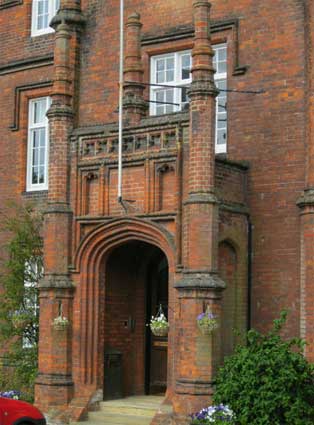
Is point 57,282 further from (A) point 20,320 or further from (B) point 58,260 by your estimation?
(A) point 20,320

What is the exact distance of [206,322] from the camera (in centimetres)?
1505

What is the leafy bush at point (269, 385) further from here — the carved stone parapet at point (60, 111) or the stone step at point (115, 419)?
the carved stone parapet at point (60, 111)

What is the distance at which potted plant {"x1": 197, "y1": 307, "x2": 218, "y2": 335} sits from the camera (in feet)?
49.4

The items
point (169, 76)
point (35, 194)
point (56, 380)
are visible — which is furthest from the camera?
point (35, 194)

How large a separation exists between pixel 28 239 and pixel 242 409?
691 centimetres

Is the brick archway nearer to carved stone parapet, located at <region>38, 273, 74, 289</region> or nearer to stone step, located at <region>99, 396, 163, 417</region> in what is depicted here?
carved stone parapet, located at <region>38, 273, 74, 289</region>

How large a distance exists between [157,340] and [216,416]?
15.1 ft

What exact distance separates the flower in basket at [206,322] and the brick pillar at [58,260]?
3.28 meters

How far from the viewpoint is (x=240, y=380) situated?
1471 centimetres

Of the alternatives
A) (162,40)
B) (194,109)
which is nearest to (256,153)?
(194,109)

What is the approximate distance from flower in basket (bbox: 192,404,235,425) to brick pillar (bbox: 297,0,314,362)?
2.11 meters

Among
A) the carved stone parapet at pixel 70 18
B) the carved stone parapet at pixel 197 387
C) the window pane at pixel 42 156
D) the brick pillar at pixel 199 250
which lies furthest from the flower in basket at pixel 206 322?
the carved stone parapet at pixel 70 18

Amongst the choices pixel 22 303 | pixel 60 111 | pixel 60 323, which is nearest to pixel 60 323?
pixel 60 323

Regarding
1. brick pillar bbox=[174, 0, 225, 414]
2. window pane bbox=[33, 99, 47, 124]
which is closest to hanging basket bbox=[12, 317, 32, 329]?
brick pillar bbox=[174, 0, 225, 414]
